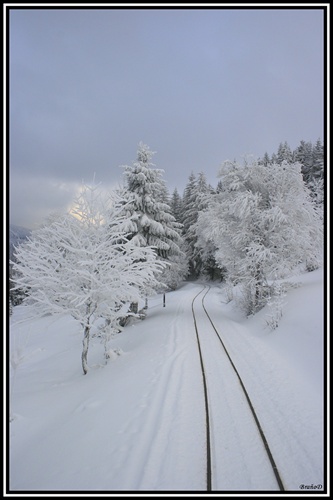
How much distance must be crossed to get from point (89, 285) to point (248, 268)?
421 inches

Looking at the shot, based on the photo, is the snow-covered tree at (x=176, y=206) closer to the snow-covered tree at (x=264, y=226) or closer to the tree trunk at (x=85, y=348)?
the snow-covered tree at (x=264, y=226)

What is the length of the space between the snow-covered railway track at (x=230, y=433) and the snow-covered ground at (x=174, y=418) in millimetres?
25

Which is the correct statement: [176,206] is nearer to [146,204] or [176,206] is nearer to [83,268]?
[146,204]

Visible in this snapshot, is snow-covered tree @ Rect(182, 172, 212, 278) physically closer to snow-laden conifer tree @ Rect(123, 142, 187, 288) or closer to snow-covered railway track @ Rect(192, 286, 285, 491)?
snow-laden conifer tree @ Rect(123, 142, 187, 288)

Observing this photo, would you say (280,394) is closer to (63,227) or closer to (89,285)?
(89,285)

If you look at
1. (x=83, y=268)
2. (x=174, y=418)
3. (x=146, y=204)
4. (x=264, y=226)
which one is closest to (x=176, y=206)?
(x=146, y=204)

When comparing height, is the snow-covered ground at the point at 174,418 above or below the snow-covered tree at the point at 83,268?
below

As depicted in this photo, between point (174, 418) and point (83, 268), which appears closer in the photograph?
point (174, 418)

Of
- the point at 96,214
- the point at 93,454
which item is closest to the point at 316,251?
the point at 96,214

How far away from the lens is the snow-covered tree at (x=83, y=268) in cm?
1051

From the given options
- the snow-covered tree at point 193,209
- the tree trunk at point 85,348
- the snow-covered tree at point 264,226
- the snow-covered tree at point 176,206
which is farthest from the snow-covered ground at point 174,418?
the snow-covered tree at point 176,206

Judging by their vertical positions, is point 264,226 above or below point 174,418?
above

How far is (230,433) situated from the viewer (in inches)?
228

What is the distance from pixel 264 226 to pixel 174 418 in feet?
42.8
